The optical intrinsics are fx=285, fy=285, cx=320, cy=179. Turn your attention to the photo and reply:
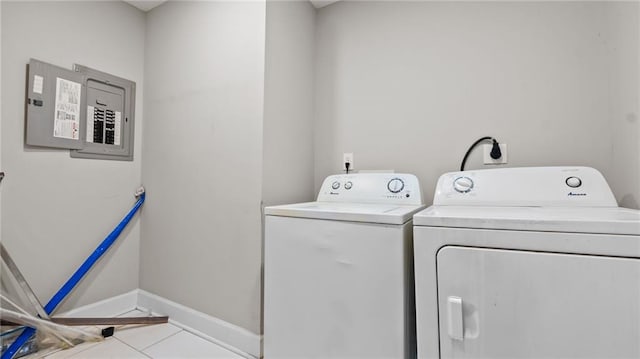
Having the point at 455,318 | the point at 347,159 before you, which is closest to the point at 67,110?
the point at 347,159

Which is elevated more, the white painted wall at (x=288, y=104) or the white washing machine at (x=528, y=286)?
the white painted wall at (x=288, y=104)

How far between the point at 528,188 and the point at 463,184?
252mm

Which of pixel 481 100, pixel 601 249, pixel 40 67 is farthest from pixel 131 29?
pixel 601 249

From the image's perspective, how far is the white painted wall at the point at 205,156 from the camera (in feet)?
5.21

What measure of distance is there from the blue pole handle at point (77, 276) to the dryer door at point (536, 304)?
6.20ft

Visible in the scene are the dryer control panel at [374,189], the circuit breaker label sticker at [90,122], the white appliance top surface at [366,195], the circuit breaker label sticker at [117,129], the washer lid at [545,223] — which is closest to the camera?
the washer lid at [545,223]

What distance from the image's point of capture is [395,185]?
148 cm

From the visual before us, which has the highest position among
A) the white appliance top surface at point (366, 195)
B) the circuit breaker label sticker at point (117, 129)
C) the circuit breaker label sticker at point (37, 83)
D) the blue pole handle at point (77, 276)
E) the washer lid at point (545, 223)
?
the circuit breaker label sticker at point (37, 83)

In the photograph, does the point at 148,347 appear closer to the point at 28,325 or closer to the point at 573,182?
the point at 28,325

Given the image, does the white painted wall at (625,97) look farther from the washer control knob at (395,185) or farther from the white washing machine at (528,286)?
the washer control knob at (395,185)

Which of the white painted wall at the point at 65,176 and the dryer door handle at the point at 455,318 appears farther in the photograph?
the white painted wall at the point at 65,176

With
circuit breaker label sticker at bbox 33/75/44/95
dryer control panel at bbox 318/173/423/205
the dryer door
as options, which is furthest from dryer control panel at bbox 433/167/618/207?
circuit breaker label sticker at bbox 33/75/44/95

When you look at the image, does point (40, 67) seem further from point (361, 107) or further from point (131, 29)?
point (361, 107)

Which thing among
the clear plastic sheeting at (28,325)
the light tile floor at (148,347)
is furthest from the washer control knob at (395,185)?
the clear plastic sheeting at (28,325)
